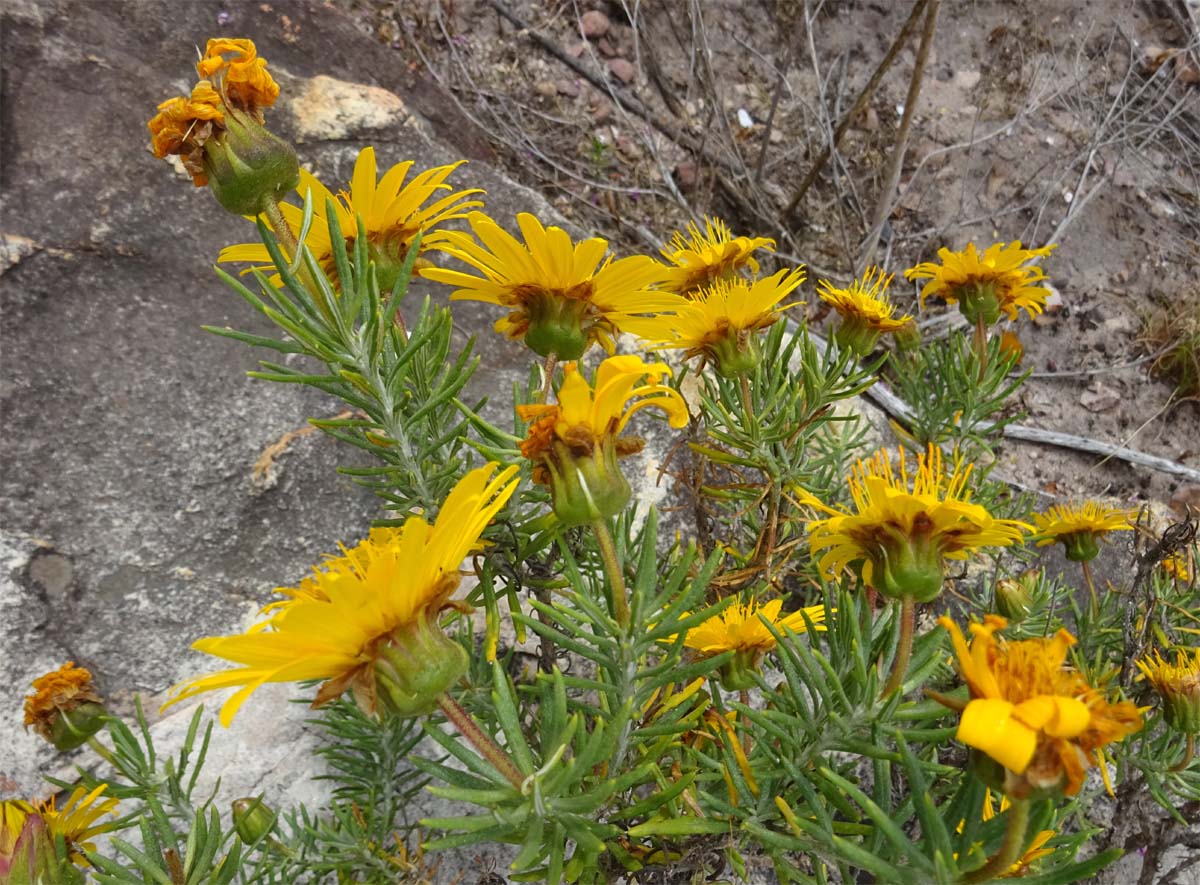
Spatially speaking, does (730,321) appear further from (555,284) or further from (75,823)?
(75,823)

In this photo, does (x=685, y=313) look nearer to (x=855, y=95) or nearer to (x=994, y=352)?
(x=994, y=352)

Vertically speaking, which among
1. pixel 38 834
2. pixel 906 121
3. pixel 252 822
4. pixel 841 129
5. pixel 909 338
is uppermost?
pixel 906 121

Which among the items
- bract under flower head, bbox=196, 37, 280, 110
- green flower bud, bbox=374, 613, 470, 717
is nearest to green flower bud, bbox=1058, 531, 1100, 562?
green flower bud, bbox=374, 613, 470, 717

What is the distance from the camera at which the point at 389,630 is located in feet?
2.91

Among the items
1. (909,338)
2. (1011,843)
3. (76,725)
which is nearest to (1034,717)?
(1011,843)

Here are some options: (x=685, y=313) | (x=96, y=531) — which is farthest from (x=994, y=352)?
(x=96, y=531)

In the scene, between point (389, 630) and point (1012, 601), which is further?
point (1012, 601)

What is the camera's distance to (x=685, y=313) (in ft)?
4.72

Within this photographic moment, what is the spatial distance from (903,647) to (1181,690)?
2.95ft

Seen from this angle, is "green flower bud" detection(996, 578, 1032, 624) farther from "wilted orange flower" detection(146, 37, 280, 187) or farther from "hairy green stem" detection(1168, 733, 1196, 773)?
"wilted orange flower" detection(146, 37, 280, 187)

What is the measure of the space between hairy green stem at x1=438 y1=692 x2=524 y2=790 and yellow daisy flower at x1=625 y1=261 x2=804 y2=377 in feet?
2.53

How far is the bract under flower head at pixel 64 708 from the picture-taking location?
1601mm

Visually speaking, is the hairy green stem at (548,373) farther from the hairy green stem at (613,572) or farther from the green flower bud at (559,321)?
the hairy green stem at (613,572)

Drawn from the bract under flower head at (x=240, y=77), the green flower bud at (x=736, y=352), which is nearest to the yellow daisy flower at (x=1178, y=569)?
the green flower bud at (x=736, y=352)
